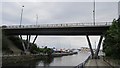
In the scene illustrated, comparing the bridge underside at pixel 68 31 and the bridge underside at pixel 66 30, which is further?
the bridge underside at pixel 66 30

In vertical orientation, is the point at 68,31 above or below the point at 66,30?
below

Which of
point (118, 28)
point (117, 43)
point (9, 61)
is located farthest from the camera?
point (9, 61)

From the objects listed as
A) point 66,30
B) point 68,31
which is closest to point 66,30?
point 66,30

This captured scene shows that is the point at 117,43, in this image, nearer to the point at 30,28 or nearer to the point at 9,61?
the point at 9,61

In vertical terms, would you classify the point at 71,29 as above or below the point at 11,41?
above

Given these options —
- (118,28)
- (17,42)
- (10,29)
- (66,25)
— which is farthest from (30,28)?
(118,28)

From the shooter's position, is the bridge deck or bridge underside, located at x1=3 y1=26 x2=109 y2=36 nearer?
the bridge deck

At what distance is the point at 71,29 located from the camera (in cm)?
6581

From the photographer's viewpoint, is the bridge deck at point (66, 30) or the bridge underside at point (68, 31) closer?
the bridge deck at point (66, 30)

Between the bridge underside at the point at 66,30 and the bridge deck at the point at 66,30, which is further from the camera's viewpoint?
the bridge underside at the point at 66,30

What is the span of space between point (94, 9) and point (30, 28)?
2320 cm

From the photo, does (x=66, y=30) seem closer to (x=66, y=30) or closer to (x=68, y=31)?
(x=66, y=30)

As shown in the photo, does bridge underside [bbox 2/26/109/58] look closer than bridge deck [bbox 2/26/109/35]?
No

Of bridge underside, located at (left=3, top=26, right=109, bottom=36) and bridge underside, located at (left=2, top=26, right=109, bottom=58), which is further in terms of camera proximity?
bridge underside, located at (left=3, top=26, right=109, bottom=36)
